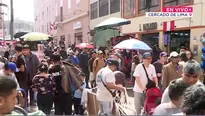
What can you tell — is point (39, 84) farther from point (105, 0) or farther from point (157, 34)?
point (105, 0)

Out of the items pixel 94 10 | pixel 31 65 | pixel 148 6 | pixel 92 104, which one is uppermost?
pixel 94 10

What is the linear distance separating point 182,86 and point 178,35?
40.0 feet

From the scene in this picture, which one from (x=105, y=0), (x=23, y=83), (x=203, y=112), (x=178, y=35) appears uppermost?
(x=105, y=0)

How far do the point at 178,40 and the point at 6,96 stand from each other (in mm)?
13293

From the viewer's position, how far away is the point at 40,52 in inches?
393

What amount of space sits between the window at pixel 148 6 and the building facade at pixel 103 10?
11.9 ft

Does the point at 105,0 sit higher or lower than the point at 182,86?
higher

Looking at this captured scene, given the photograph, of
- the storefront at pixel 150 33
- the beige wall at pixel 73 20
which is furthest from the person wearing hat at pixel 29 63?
the beige wall at pixel 73 20

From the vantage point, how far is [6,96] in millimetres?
2246

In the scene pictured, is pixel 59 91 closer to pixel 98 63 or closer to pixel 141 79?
pixel 141 79

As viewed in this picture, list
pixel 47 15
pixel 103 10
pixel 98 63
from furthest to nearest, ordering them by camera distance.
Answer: pixel 47 15, pixel 103 10, pixel 98 63

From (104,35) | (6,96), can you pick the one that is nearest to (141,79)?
(6,96)

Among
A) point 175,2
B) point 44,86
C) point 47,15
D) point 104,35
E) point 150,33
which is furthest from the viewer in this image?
point 47,15

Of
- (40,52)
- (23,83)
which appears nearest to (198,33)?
(40,52)
